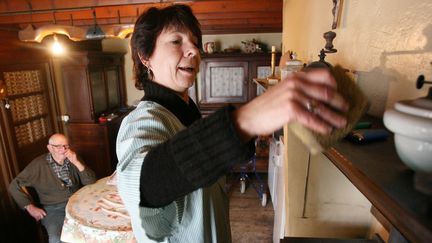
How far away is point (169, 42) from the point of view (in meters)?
0.81

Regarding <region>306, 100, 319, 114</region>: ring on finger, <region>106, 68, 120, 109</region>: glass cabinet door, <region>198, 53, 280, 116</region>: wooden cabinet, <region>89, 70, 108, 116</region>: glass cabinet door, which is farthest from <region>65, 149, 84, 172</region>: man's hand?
<region>306, 100, 319, 114</region>: ring on finger

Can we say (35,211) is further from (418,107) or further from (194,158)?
(418,107)

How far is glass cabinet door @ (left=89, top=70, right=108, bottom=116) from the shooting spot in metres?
3.71

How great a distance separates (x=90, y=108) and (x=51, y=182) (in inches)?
56.8

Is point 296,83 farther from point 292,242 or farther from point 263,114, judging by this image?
point 292,242

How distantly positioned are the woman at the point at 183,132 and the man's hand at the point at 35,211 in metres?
2.37

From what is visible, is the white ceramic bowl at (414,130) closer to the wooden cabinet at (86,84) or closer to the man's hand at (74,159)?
the man's hand at (74,159)

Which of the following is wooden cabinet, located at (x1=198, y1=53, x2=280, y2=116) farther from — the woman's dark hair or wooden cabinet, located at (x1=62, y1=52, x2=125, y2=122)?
the woman's dark hair

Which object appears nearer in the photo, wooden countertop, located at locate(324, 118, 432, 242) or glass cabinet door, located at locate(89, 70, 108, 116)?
wooden countertop, located at locate(324, 118, 432, 242)

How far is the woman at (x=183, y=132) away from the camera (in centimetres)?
35

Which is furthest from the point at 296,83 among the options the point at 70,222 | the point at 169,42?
the point at 70,222

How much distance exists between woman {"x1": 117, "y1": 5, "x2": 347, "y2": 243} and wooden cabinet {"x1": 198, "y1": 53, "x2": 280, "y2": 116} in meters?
3.16

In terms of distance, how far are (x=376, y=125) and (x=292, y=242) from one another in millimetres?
567

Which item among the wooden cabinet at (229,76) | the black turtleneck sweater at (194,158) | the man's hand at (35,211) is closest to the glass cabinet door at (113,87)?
the wooden cabinet at (229,76)
